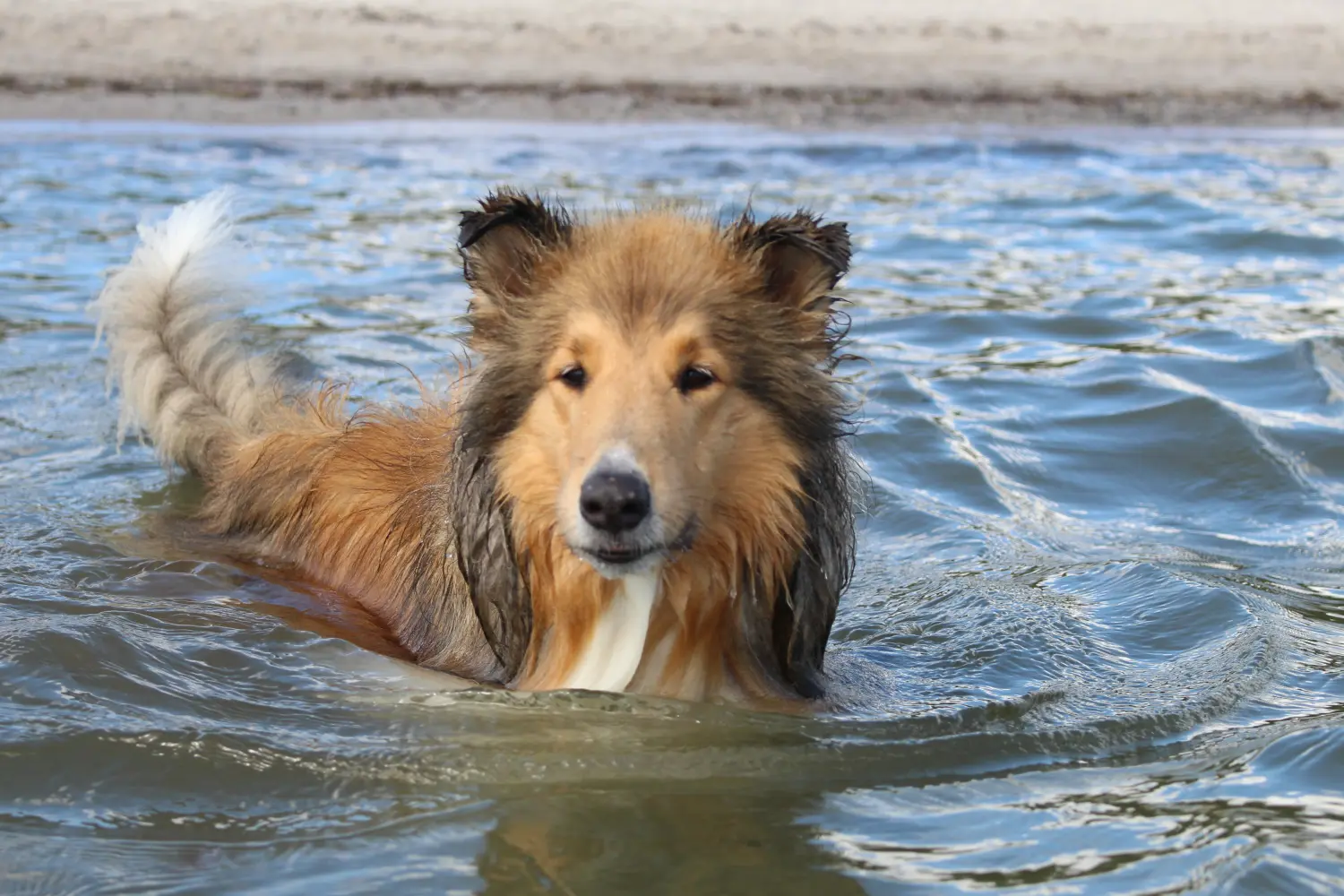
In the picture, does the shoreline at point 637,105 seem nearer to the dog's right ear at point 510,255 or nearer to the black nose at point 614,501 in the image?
the dog's right ear at point 510,255

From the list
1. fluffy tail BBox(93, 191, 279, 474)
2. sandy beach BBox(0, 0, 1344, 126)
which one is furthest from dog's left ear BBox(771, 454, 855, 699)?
sandy beach BBox(0, 0, 1344, 126)

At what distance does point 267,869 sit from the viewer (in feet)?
11.4

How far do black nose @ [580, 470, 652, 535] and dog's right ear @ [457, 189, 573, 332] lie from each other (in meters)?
0.76

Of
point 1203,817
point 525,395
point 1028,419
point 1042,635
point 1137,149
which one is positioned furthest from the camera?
point 1137,149

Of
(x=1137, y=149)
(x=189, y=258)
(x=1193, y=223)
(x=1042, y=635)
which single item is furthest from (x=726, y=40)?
(x=1042, y=635)

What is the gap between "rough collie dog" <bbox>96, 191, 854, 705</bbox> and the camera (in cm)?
405

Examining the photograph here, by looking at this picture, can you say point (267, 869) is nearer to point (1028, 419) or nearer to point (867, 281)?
point (1028, 419)

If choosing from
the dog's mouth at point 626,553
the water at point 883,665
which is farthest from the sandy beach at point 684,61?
the dog's mouth at point 626,553

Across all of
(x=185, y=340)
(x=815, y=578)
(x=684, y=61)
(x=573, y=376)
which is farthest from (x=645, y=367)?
(x=684, y=61)

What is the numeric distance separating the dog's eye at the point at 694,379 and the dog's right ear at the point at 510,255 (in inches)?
21.9

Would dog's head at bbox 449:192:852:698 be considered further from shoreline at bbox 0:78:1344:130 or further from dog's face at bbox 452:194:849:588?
shoreline at bbox 0:78:1344:130

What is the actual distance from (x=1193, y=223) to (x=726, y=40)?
1017 cm

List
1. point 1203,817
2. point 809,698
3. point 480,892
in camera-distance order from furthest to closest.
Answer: point 809,698, point 1203,817, point 480,892

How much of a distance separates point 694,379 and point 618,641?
2.56 ft
